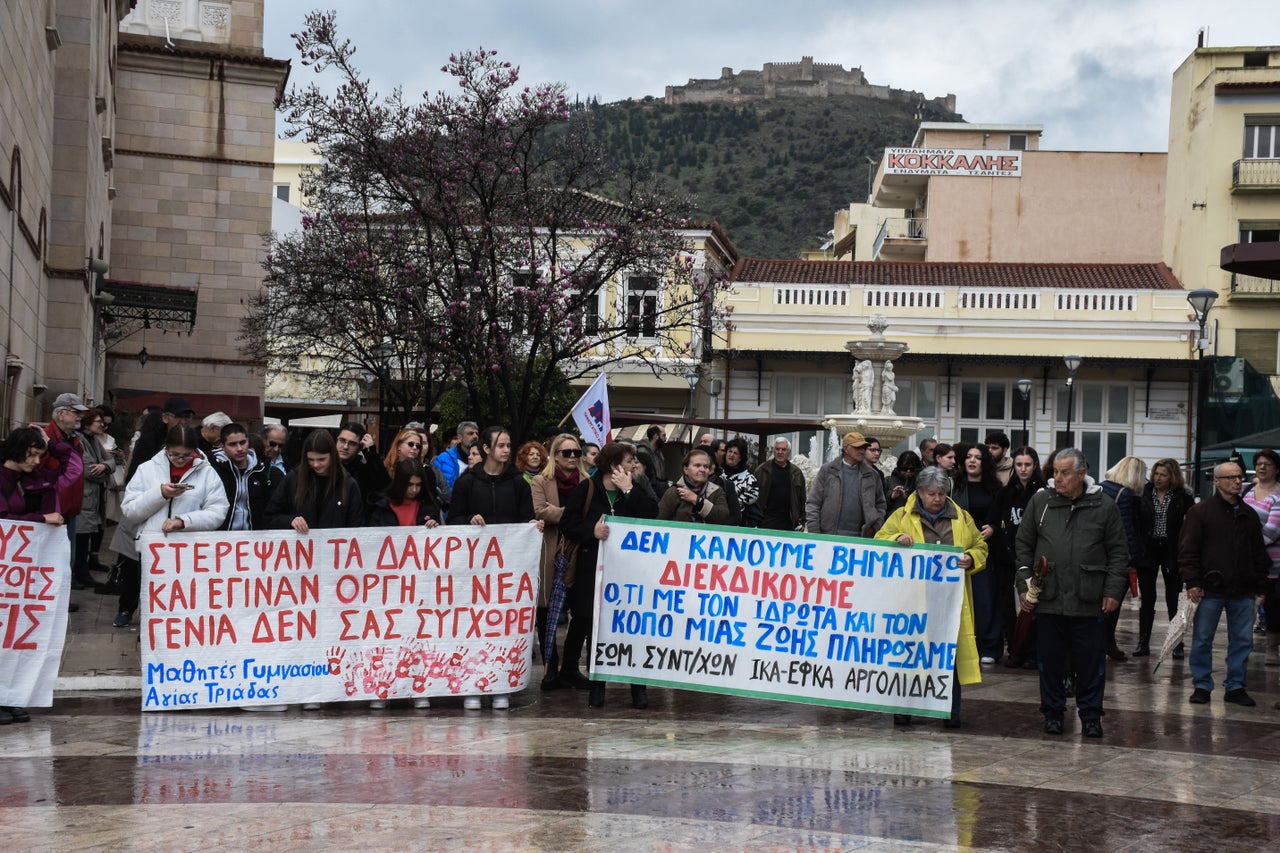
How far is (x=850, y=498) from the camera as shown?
1345cm

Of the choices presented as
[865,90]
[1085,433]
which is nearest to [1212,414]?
[1085,433]

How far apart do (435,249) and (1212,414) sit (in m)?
25.3

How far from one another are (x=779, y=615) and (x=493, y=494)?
82.7 inches

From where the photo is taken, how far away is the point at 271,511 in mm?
10625

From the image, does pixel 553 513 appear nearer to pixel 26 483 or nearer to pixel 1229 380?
pixel 26 483

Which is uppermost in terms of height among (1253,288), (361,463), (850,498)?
(1253,288)

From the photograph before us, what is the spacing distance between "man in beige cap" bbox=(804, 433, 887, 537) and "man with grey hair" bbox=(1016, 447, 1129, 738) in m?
3.24

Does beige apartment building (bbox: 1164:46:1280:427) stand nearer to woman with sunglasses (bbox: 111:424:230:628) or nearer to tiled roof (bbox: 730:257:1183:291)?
tiled roof (bbox: 730:257:1183:291)

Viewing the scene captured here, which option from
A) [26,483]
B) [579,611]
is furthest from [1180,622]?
[26,483]

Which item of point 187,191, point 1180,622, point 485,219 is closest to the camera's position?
point 1180,622

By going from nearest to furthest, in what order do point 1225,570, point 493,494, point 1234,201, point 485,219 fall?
point 493,494, point 1225,570, point 485,219, point 1234,201

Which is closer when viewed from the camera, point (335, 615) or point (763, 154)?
point (335, 615)

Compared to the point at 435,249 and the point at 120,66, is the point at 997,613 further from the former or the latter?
the point at 120,66

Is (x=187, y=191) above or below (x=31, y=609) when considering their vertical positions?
above
